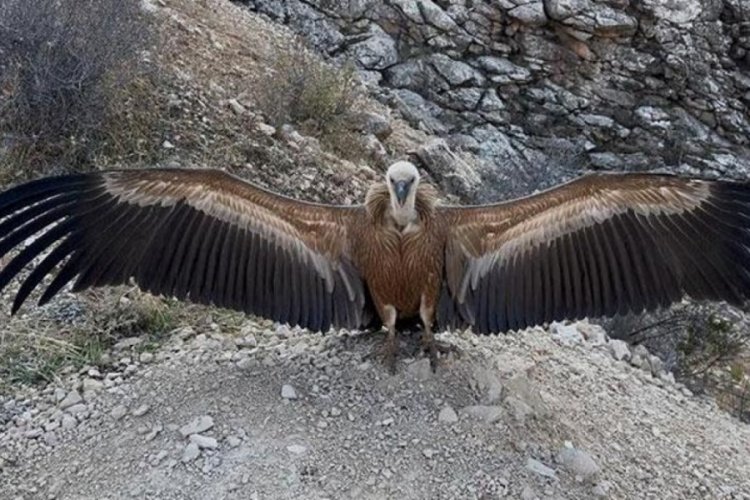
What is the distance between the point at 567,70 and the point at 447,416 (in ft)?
35.2

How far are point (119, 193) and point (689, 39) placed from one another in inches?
466

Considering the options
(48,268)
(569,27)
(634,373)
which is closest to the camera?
(48,268)

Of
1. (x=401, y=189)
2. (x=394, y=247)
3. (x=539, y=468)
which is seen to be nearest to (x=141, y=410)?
(x=394, y=247)

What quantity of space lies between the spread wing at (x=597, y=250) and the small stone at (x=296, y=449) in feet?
3.06

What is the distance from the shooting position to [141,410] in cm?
420

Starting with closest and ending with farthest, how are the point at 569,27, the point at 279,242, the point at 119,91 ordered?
the point at 279,242
the point at 119,91
the point at 569,27

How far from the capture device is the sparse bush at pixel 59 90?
6070mm

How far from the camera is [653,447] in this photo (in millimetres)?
4531

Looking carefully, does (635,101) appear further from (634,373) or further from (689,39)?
(634,373)

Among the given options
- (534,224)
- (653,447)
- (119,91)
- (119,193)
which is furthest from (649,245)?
(119,91)

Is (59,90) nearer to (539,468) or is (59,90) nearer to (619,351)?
(619,351)

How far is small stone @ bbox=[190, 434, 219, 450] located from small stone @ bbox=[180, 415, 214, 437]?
35 millimetres

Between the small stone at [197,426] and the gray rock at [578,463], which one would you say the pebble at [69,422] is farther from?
the gray rock at [578,463]

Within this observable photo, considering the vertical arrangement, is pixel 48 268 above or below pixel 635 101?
below
